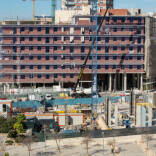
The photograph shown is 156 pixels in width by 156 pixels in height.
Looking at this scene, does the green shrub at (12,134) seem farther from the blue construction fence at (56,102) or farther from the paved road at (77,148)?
the blue construction fence at (56,102)

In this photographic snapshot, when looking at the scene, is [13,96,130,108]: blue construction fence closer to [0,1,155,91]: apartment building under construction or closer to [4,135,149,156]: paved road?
[0,1,155,91]: apartment building under construction

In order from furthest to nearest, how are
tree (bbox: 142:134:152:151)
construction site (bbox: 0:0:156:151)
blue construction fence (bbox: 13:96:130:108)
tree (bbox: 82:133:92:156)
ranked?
construction site (bbox: 0:0:156:151), blue construction fence (bbox: 13:96:130:108), tree (bbox: 142:134:152:151), tree (bbox: 82:133:92:156)

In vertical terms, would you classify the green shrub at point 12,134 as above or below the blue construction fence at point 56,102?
below

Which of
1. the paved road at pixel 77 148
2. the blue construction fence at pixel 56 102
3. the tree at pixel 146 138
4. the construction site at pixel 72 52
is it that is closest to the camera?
the paved road at pixel 77 148

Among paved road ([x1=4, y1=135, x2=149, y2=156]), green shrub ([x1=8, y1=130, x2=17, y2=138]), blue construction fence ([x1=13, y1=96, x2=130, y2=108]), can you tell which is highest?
blue construction fence ([x1=13, y1=96, x2=130, y2=108])

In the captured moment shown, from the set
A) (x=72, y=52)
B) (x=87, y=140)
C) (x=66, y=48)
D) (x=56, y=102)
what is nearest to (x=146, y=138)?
(x=87, y=140)

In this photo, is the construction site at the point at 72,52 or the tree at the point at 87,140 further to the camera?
the construction site at the point at 72,52

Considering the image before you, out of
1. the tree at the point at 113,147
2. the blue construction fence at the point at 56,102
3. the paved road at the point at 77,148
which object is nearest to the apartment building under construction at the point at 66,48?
the blue construction fence at the point at 56,102

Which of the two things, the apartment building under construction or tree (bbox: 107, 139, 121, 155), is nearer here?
tree (bbox: 107, 139, 121, 155)

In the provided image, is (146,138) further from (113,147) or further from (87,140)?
(87,140)

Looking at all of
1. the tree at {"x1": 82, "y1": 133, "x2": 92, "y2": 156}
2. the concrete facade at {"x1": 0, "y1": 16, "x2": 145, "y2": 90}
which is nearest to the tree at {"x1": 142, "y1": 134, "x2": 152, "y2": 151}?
the tree at {"x1": 82, "y1": 133, "x2": 92, "y2": 156}

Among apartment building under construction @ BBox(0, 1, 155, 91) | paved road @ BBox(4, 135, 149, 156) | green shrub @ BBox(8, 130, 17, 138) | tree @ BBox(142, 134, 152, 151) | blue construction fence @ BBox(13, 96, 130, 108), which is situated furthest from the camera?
apartment building under construction @ BBox(0, 1, 155, 91)

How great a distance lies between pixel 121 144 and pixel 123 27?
23.2 metres

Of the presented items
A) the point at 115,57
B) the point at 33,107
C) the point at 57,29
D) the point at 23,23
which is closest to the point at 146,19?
the point at 115,57
